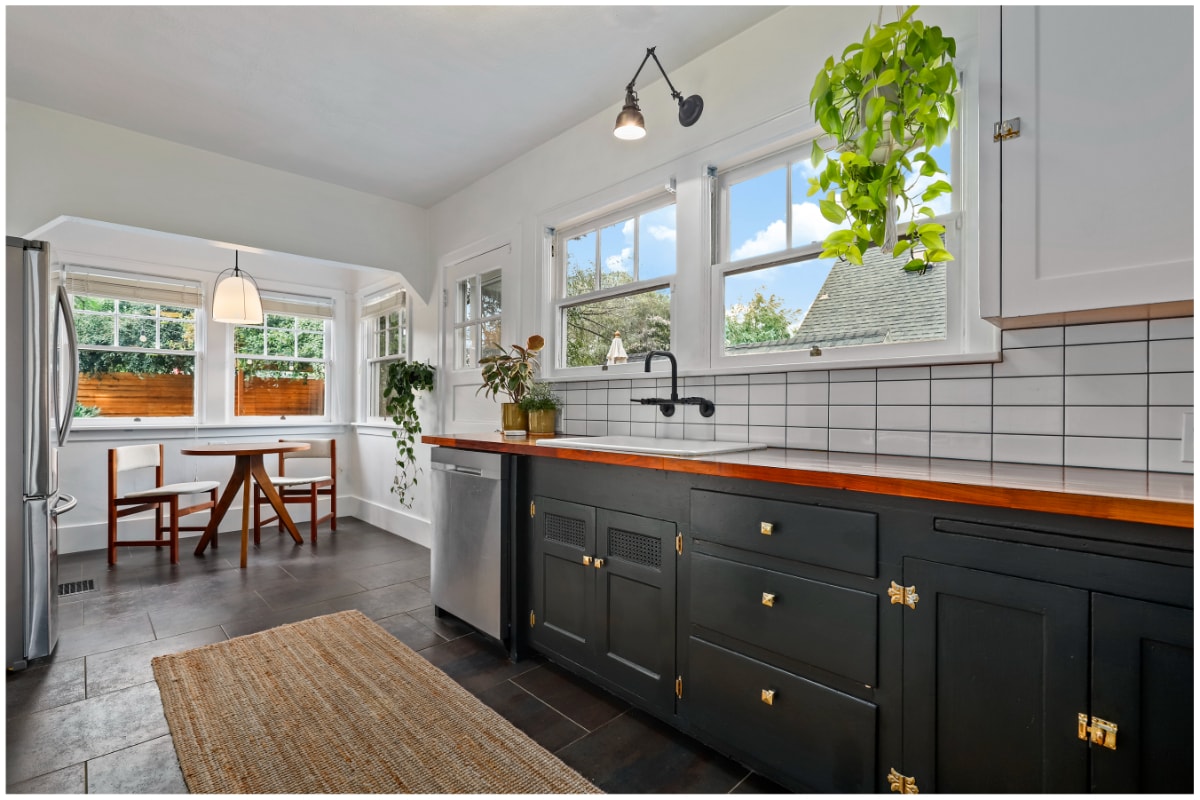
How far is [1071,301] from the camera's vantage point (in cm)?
129

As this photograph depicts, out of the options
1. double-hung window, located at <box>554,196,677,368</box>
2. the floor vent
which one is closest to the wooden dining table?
the floor vent

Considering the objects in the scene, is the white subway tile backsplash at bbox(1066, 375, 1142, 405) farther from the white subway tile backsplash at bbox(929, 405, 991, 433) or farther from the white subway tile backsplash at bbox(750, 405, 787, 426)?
the white subway tile backsplash at bbox(750, 405, 787, 426)

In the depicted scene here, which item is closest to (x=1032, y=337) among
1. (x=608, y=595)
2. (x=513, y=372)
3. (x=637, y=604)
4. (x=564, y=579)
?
(x=637, y=604)

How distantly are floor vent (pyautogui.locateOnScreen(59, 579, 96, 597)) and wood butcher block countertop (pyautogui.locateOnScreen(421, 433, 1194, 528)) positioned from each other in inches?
131

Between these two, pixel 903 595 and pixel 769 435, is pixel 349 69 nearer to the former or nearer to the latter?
pixel 769 435

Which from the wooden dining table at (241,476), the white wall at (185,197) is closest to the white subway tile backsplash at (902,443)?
the white wall at (185,197)

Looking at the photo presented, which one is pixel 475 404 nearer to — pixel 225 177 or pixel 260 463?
pixel 260 463

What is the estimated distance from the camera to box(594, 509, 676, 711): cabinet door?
1.86 m

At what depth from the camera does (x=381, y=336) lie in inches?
202

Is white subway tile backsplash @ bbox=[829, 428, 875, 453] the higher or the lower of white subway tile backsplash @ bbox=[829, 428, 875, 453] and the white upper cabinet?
the lower

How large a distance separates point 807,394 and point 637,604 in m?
1.00

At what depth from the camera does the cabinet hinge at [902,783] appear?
1.29 meters

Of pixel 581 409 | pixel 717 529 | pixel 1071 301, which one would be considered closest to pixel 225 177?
pixel 581 409

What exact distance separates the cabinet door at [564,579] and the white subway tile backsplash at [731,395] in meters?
0.75
